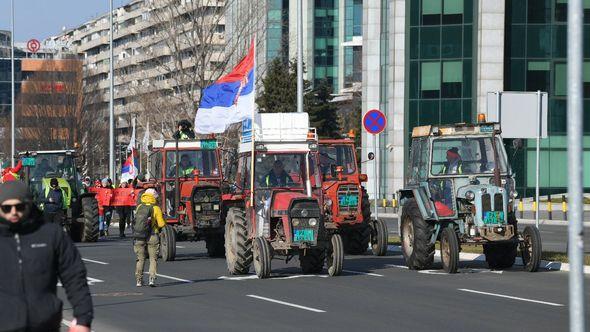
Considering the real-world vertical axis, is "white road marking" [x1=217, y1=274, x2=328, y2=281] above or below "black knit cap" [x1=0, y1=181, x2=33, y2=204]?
below

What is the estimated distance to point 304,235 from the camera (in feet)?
75.3

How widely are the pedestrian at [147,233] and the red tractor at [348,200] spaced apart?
21.6ft

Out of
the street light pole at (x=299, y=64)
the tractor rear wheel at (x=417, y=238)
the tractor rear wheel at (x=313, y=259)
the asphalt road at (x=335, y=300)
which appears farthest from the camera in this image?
the street light pole at (x=299, y=64)

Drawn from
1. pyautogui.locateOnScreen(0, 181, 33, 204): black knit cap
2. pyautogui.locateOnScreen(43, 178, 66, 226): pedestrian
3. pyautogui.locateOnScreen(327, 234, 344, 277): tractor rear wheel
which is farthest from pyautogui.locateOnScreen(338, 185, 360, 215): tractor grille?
pyautogui.locateOnScreen(0, 181, 33, 204): black knit cap

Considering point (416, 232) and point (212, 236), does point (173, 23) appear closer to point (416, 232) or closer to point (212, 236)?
point (212, 236)

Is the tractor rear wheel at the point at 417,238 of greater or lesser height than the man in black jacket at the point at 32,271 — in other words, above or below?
below

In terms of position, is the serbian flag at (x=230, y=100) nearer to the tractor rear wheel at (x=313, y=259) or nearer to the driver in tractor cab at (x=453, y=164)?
the tractor rear wheel at (x=313, y=259)

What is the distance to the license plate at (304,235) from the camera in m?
22.9

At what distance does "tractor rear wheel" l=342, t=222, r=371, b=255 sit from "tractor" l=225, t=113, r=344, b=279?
13.3ft

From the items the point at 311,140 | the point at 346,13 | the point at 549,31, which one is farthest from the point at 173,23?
the point at 346,13

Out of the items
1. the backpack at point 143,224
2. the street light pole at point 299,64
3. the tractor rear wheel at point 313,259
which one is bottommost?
the tractor rear wheel at point 313,259

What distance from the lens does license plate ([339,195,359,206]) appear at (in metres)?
28.9

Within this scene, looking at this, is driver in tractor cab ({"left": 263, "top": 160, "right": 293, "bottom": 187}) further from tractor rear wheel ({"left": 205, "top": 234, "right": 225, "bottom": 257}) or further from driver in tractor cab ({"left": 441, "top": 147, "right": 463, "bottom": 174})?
tractor rear wheel ({"left": 205, "top": 234, "right": 225, "bottom": 257})

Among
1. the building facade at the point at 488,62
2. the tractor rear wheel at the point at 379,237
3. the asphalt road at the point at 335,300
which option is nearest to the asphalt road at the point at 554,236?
the tractor rear wheel at the point at 379,237
